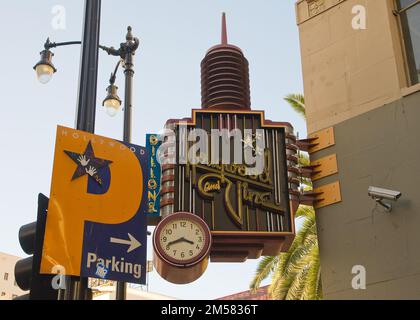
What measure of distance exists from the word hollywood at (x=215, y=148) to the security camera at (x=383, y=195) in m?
2.77

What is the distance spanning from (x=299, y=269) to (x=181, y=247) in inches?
330

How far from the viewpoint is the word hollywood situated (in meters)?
13.3

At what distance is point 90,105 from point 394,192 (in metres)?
5.72

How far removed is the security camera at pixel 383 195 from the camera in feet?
36.4

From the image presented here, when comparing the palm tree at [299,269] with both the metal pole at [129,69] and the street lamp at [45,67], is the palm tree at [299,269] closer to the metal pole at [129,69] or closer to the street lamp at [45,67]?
the metal pole at [129,69]

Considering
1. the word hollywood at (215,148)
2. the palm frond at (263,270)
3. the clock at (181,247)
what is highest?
the word hollywood at (215,148)

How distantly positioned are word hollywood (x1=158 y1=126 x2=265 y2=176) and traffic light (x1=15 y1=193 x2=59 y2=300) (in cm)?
615

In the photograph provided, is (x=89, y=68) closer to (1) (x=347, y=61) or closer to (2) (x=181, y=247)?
(2) (x=181, y=247)

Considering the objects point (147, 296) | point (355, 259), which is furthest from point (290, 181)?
point (147, 296)

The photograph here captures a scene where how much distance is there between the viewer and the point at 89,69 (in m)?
9.29

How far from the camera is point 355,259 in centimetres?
1180

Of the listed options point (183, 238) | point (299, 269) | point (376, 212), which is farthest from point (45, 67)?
point (299, 269)

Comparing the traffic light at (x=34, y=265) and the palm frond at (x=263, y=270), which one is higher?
the palm frond at (x=263, y=270)

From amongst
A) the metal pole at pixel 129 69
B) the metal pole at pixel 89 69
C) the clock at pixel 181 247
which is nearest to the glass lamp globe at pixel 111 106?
the metal pole at pixel 129 69
